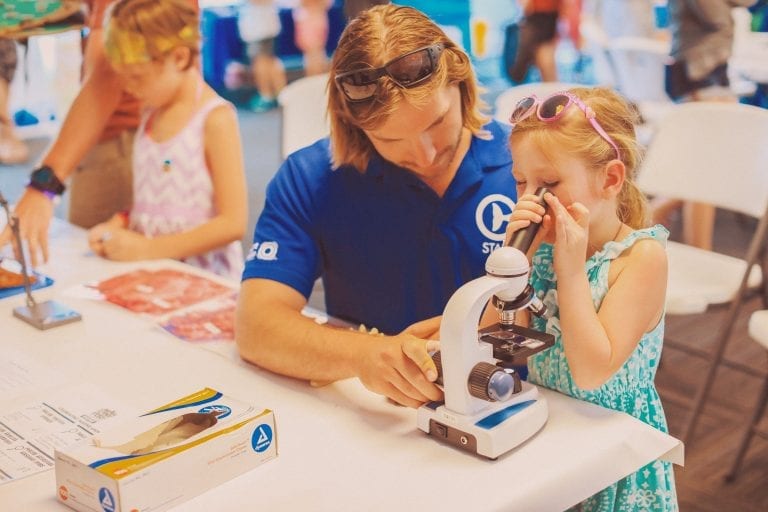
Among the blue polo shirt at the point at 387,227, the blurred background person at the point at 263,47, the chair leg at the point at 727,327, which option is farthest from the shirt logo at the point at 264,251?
the blurred background person at the point at 263,47

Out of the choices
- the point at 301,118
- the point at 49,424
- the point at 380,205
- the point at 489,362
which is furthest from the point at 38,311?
the point at 301,118

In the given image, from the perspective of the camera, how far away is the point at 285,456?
1333mm

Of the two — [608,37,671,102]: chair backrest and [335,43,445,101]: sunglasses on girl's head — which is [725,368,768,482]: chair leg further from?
[608,37,671,102]: chair backrest

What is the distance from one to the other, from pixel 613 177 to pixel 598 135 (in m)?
0.07

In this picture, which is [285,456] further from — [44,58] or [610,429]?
[44,58]

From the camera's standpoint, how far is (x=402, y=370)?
1.38 m

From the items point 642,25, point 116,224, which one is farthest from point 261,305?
point 642,25

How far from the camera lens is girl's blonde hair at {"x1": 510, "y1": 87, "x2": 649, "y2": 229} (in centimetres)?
139

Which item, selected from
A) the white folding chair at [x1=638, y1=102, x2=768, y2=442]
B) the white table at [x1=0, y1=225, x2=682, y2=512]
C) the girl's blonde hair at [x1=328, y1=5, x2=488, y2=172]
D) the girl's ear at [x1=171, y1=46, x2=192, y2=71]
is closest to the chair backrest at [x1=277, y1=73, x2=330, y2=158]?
the girl's ear at [x1=171, y1=46, x2=192, y2=71]

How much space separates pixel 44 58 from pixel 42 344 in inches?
216

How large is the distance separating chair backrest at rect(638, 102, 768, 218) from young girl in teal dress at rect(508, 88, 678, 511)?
1552 millimetres

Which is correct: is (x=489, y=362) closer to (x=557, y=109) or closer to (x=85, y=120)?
(x=557, y=109)

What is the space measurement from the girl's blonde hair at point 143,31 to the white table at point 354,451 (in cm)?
85

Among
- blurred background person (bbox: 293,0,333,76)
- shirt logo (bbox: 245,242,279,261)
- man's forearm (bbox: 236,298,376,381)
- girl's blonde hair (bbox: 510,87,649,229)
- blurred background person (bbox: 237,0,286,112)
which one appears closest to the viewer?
girl's blonde hair (bbox: 510,87,649,229)
